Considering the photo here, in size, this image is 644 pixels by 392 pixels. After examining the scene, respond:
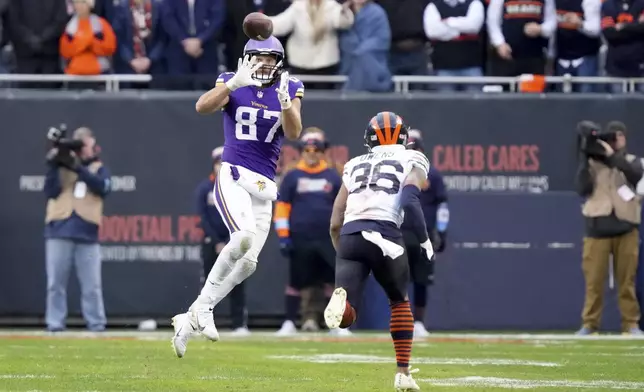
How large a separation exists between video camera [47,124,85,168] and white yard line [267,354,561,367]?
453 centimetres

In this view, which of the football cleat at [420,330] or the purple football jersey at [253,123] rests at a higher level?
the purple football jersey at [253,123]

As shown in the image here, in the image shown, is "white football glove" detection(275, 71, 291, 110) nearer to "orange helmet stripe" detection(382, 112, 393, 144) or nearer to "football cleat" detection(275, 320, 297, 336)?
"orange helmet stripe" detection(382, 112, 393, 144)

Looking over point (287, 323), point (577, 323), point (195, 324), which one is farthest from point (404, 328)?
point (577, 323)

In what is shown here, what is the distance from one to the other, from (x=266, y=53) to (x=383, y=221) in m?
1.45

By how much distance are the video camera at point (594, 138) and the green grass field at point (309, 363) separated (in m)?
1.98

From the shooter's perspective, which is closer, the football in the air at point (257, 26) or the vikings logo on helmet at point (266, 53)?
the football in the air at point (257, 26)

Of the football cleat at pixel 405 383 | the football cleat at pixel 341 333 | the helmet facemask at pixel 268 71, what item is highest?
the helmet facemask at pixel 268 71

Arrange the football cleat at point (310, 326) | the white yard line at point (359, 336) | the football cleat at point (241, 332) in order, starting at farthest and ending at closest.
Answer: the football cleat at point (310, 326) → the football cleat at point (241, 332) → the white yard line at point (359, 336)

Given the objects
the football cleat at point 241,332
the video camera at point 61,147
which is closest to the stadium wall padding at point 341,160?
the football cleat at point 241,332

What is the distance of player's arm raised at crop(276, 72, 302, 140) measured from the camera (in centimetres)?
942

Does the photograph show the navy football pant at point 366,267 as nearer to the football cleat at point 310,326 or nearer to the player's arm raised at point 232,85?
the player's arm raised at point 232,85

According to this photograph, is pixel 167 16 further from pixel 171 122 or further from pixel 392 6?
pixel 392 6

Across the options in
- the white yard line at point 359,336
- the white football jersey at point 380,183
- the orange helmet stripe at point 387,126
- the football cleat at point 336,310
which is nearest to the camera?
the football cleat at point 336,310

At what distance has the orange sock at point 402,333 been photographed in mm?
8711
